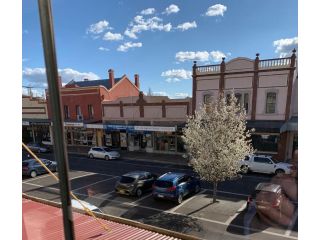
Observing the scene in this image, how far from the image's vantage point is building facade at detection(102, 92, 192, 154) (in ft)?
84.6

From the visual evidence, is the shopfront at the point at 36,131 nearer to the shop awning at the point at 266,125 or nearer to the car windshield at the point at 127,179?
the car windshield at the point at 127,179

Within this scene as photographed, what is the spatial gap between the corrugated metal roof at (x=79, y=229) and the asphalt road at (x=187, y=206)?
4.59 m

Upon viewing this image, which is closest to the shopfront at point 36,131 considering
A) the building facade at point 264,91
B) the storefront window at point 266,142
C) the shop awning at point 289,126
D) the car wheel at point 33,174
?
the car wheel at point 33,174

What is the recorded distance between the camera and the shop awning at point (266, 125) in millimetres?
20266

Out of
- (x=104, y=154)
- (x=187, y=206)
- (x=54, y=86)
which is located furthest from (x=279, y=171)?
(x=54, y=86)

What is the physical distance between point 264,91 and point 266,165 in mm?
6847

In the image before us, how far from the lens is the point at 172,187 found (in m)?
13.2

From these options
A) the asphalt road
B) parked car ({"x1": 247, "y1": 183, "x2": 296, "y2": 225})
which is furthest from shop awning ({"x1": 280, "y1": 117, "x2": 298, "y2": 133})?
parked car ({"x1": 247, "y1": 183, "x2": 296, "y2": 225})

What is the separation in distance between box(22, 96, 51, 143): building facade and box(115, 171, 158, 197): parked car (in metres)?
25.7

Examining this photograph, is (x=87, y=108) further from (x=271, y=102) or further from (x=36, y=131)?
(x=271, y=102)

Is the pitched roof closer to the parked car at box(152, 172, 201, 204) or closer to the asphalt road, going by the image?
the asphalt road

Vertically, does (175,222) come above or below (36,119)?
below
